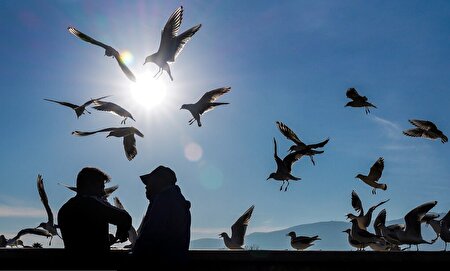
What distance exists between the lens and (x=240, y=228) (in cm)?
1794

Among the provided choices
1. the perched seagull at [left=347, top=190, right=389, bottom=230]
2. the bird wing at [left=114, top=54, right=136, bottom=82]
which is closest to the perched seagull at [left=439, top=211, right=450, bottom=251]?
the perched seagull at [left=347, top=190, right=389, bottom=230]

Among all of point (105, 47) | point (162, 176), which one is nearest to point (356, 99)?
point (105, 47)

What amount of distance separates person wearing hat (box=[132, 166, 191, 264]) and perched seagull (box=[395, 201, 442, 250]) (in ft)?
37.0

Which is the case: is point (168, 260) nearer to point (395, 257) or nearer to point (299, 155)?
point (395, 257)

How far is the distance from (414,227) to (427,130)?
3.98 metres

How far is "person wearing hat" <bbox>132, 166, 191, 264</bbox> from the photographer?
5543 millimetres

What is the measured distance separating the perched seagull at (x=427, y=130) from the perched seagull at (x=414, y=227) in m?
3.22

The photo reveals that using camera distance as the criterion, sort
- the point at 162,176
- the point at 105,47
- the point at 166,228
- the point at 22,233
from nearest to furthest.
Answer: the point at 166,228
the point at 162,176
the point at 105,47
the point at 22,233

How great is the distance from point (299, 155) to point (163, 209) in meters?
12.5

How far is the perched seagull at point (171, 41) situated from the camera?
13117mm

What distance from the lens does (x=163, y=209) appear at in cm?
557

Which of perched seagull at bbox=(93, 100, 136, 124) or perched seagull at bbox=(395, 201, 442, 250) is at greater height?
perched seagull at bbox=(93, 100, 136, 124)

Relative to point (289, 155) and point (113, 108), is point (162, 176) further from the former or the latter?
point (289, 155)

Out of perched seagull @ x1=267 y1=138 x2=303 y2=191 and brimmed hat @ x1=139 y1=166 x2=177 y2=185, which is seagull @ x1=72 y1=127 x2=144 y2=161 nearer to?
perched seagull @ x1=267 y1=138 x2=303 y2=191
